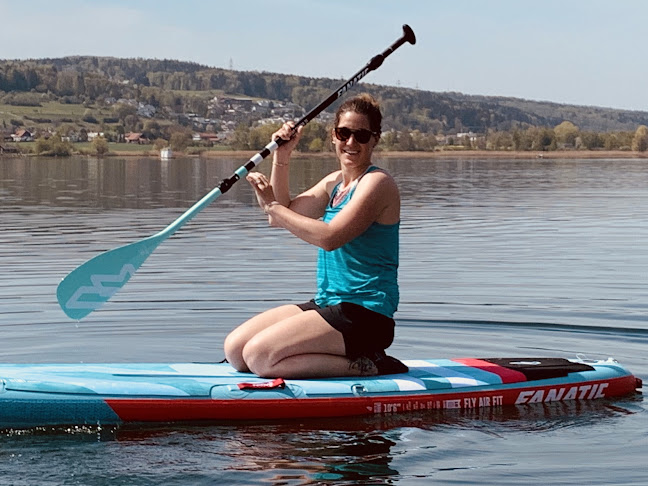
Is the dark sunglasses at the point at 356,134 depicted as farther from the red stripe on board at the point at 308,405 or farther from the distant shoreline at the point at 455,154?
the distant shoreline at the point at 455,154

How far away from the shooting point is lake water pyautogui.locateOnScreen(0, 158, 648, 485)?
6.85 meters

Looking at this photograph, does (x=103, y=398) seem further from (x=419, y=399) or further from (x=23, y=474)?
(x=419, y=399)

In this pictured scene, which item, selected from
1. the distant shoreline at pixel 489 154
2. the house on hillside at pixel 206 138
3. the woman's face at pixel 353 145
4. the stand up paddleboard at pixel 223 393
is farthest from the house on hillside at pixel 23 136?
the woman's face at pixel 353 145

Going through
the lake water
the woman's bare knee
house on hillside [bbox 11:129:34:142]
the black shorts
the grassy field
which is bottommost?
the lake water

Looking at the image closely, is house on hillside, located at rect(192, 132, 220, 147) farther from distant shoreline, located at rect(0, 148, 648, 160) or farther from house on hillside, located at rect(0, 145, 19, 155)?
house on hillside, located at rect(0, 145, 19, 155)

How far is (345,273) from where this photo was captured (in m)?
7.66

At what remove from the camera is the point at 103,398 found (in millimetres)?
7387

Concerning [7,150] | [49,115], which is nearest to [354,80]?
[7,150]

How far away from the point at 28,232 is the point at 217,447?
665 inches

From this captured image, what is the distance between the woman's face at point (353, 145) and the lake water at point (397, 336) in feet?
5.63

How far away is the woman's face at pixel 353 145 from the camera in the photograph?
7.55m

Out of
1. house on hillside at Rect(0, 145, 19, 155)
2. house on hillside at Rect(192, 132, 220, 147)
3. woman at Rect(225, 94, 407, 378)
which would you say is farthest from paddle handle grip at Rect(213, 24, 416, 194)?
house on hillside at Rect(192, 132, 220, 147)

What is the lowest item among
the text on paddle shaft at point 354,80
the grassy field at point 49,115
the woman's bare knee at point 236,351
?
the woman's bare knee at point 236,351

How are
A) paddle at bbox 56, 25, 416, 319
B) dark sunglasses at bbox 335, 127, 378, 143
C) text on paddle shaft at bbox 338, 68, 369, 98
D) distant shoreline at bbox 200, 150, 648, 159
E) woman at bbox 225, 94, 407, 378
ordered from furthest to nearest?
distant shoreline at bbox 200, 150, 648, 159 → text on paddle shaft at bbox 338, 68, 369, 98 → paddle at bbox 56, 25, 416, 319 → dark sunglasses at bbox 335, 127, 378, 143 → woman at bbox 225, 94, 407, 378
